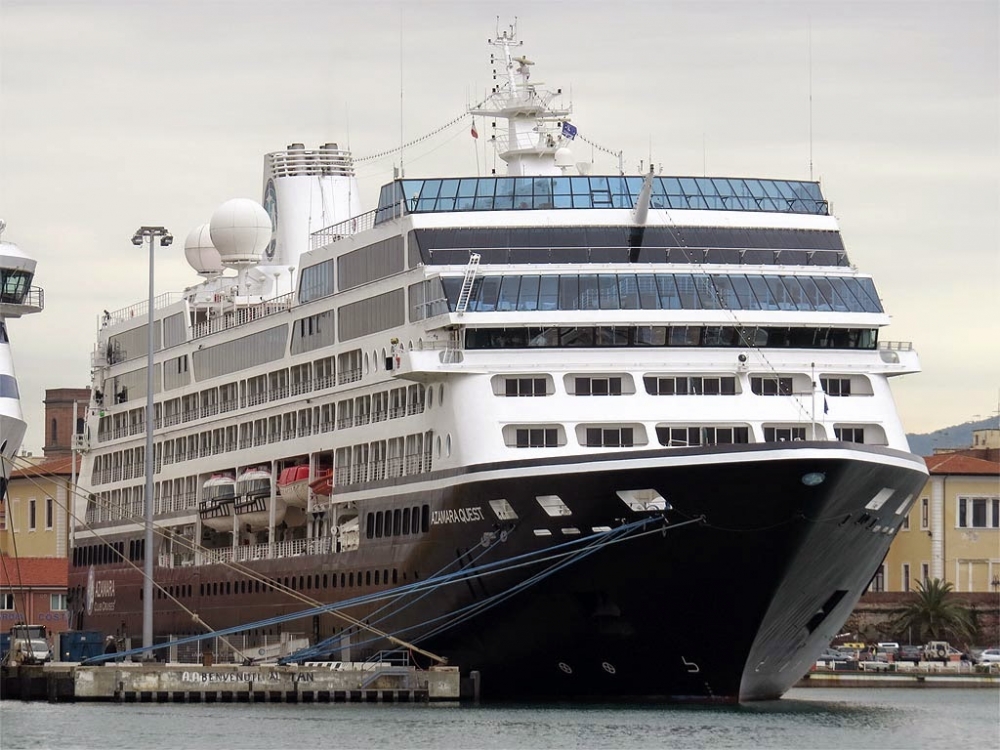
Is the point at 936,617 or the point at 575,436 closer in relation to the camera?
the point at 575,436

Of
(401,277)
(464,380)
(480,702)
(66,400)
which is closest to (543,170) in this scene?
(401,277)

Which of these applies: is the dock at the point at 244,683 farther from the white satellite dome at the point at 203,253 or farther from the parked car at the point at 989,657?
the parked car at the point at 989,657

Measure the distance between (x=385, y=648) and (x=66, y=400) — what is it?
114859 millimetres

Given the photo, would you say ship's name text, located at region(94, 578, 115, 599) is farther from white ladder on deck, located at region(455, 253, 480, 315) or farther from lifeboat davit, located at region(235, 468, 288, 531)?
white ladder on deck, located at region(455, 253, 480, 315)

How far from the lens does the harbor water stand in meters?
46.8

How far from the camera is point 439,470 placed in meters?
57.0

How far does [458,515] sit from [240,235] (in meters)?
23.8

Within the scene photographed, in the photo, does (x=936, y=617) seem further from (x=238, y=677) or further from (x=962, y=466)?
(x=238, y=677)

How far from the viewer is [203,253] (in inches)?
3221

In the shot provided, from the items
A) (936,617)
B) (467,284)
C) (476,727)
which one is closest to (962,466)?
(936,617)

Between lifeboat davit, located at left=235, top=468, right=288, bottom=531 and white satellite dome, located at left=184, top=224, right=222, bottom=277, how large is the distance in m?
14.4

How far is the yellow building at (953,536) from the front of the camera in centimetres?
11050

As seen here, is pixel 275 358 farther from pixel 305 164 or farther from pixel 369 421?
pixel 305 164

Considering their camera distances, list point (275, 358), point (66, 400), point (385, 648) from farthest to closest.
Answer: point (66, 400), point (275, 358), point (385, 648)
